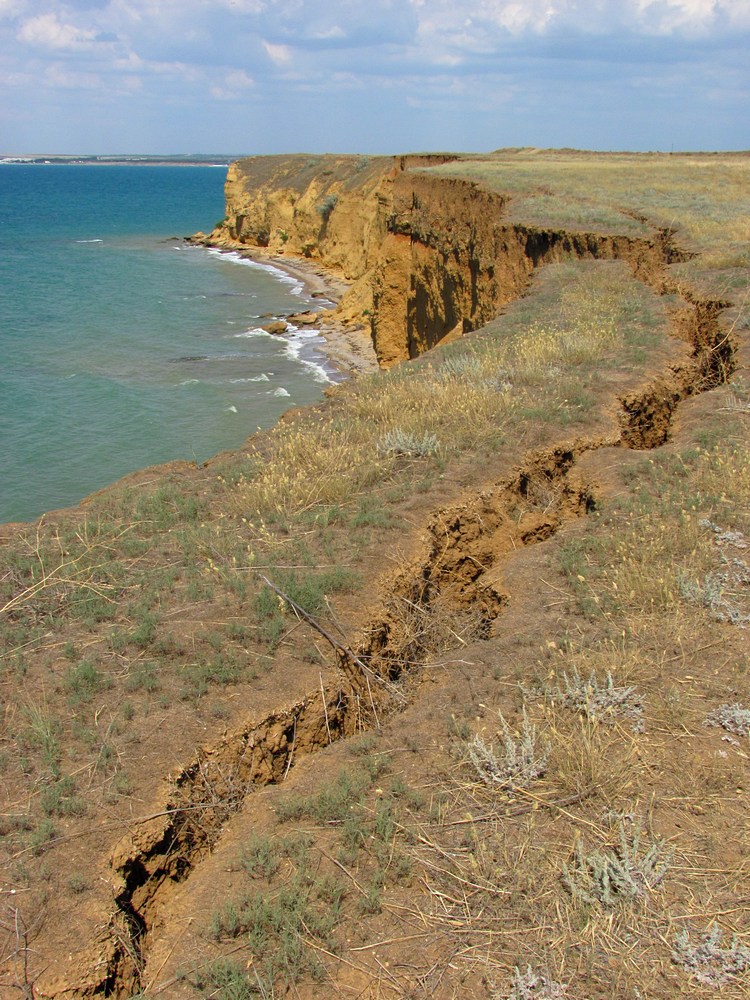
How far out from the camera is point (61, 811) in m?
3.75

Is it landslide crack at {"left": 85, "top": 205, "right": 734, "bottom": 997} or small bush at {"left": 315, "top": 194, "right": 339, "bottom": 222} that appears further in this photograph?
small bush at {"left": 315, "top": 194, "right": 339, "bottom": 222}

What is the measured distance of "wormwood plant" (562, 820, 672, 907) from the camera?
3084mm

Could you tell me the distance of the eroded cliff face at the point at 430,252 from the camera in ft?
47.4

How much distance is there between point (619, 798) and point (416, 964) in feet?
4.06

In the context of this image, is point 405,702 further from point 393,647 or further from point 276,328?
point 276,328

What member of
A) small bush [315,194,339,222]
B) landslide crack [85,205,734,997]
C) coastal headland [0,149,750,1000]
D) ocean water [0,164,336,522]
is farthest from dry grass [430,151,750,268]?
small bush [315,194,339,222]

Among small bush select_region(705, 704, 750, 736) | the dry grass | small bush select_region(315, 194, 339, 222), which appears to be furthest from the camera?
small bush select_region(315, 194, 339, 222)

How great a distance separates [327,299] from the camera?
39.0 metres

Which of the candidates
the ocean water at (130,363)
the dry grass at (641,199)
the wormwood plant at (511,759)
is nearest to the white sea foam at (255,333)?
the ocean water at (130,363)

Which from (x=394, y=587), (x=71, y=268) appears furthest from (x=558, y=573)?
(x=71, y=268)

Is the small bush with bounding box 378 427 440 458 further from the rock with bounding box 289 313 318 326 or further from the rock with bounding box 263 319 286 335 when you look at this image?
the rock with bounding box 289 313 318 326

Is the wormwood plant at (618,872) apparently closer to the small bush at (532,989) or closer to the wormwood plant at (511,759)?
the small bush at (532,989)

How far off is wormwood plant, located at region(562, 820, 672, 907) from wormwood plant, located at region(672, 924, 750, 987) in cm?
25

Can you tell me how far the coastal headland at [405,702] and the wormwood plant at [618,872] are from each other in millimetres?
16
